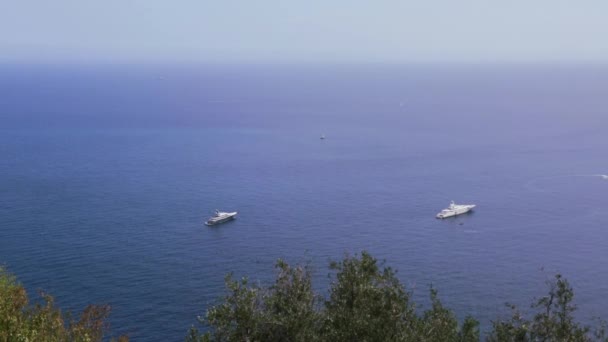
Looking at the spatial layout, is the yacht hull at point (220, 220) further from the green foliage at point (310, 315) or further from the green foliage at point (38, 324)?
the green foliage at point (310, 315)

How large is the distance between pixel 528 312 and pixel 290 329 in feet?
168

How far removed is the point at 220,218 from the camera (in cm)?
10331

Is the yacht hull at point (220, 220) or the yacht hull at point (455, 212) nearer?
the yacht hull at point (220, 220)

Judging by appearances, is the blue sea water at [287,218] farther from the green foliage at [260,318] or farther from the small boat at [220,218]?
the green foliage at [260,318]

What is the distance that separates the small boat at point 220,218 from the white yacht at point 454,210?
34473mm

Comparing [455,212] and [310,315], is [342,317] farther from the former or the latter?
[455,212]

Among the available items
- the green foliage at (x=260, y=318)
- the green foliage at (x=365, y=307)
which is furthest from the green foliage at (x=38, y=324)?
the green foliage at (x=365, y=307)

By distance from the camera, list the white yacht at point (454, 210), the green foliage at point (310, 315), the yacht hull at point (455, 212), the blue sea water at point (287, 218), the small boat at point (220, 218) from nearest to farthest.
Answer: the green foliage at point (310, 315)
the blue sea water at point (287, 218)
the small boat at point (220, 218)
the yacht hull at point (455, 212)
the white yacht at point (454, 210)

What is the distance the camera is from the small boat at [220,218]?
338 ft

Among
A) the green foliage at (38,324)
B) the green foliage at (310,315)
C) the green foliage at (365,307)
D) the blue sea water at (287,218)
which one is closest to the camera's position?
the green foliage at (38,324)

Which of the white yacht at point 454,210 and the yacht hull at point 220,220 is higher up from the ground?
the white yacht at point 454,210

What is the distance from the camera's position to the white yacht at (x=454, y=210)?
352 feet

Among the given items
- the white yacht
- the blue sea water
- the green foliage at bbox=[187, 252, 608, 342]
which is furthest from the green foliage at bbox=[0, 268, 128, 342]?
the white yacht

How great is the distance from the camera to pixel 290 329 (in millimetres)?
27312
